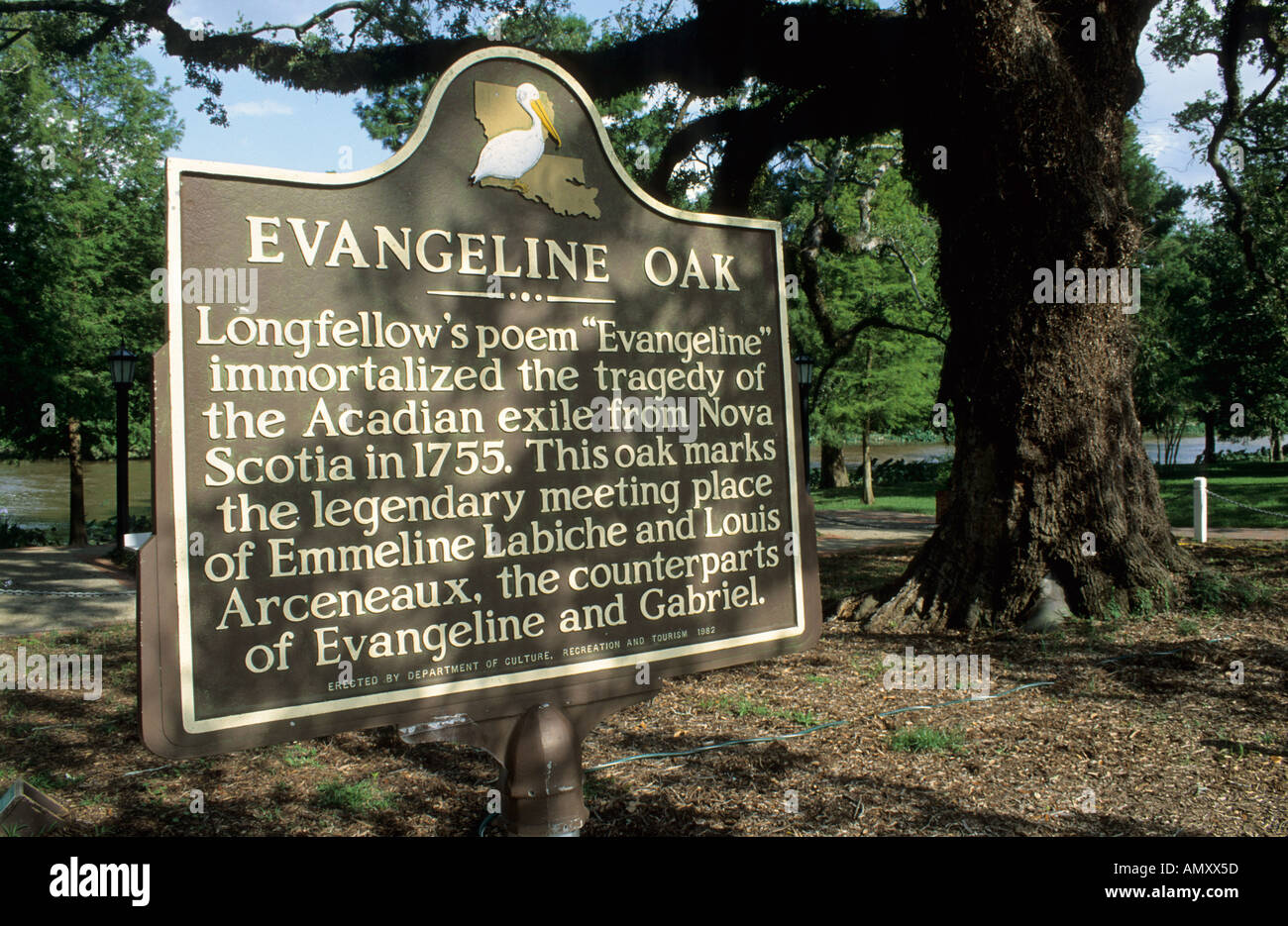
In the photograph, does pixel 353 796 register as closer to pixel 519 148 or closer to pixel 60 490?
pixel 519 148

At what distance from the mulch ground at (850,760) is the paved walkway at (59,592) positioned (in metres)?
4.17

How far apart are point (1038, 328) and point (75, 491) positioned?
73.8 ft

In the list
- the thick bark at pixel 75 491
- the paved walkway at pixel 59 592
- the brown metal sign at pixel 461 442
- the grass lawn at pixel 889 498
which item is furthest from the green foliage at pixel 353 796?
the thick bark at pixel 75 491

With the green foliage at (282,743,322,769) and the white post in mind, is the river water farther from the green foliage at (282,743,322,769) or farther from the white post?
the white post

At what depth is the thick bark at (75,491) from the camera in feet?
70.2

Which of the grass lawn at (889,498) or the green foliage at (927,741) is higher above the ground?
the green foliage at (927,741)

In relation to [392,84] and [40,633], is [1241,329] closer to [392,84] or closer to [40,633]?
[392,84]
